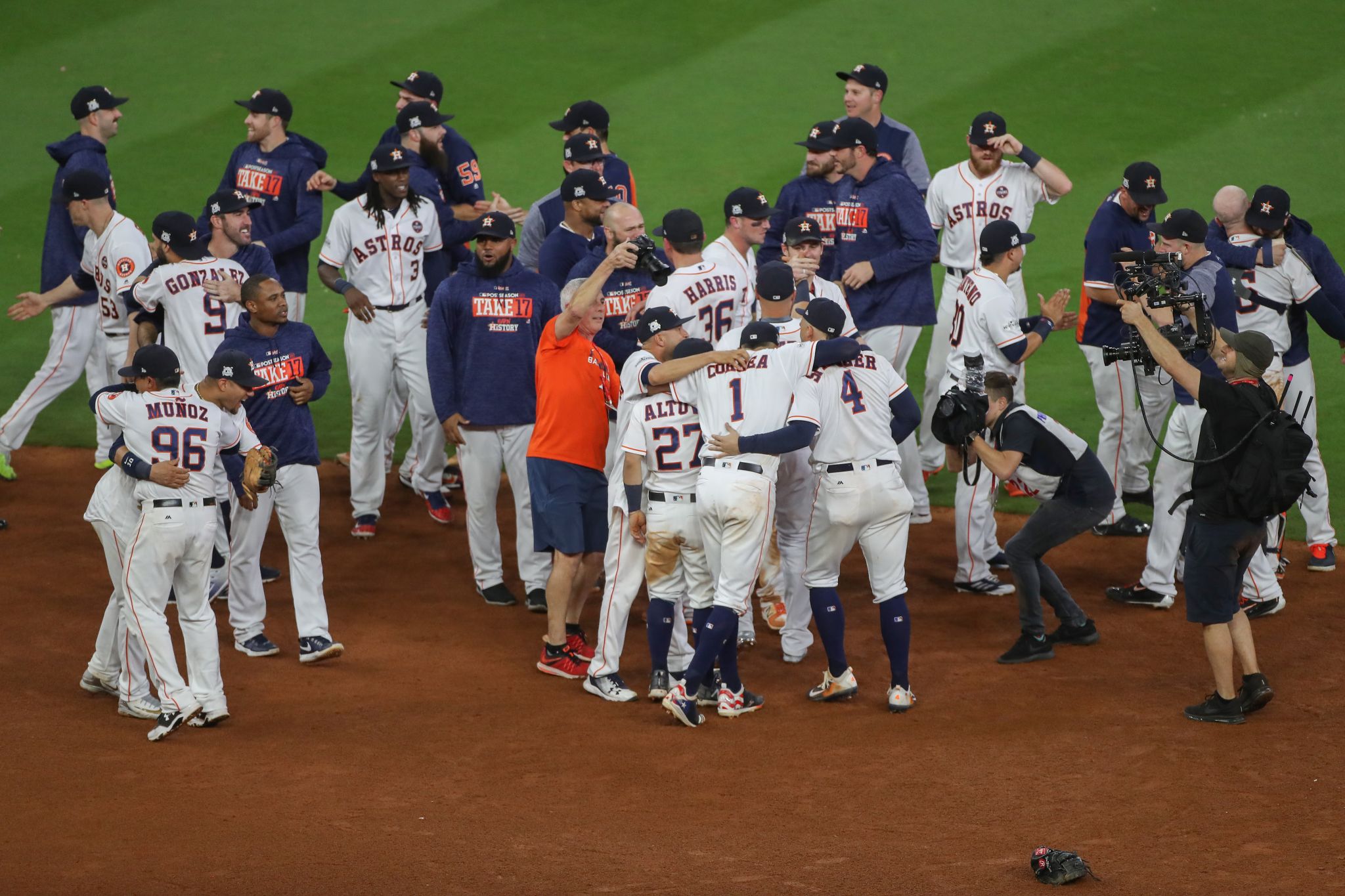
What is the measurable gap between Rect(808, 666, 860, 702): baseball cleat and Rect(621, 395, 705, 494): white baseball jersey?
1.06m

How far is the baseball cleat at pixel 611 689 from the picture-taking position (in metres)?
7.07

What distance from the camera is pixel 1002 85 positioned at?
586 inches

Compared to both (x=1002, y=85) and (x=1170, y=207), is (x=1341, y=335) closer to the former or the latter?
(x=1170, y=207)

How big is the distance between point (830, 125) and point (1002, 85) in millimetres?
6503

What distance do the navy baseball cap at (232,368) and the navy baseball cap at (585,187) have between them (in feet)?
7.20

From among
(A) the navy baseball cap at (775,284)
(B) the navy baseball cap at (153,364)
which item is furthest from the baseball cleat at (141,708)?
(A) the navy baseball cap at (775,284)

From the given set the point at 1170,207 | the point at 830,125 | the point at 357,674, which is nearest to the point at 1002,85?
the point at 1170,207

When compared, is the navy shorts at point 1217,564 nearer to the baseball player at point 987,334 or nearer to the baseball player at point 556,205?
the baseball player at point 987,334

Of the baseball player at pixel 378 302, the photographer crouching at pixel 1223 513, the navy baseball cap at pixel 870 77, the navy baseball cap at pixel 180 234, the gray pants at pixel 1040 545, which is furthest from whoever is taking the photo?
the navy baseball cap at pixel 870 77

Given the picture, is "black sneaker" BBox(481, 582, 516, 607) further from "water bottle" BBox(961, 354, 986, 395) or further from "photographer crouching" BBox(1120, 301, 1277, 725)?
"photographer crouching" BBox(1120, 301, 1277, 725)

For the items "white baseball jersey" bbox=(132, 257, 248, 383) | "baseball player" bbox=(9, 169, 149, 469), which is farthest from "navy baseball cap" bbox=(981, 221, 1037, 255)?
"baseball player" bbox=(9, 169, 149, 469)

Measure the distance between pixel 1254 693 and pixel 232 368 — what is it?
4.62 metres

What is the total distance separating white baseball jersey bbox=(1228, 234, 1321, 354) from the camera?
8328 mm

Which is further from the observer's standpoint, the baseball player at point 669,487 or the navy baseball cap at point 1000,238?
the navy baseball cap at point 1000,238
